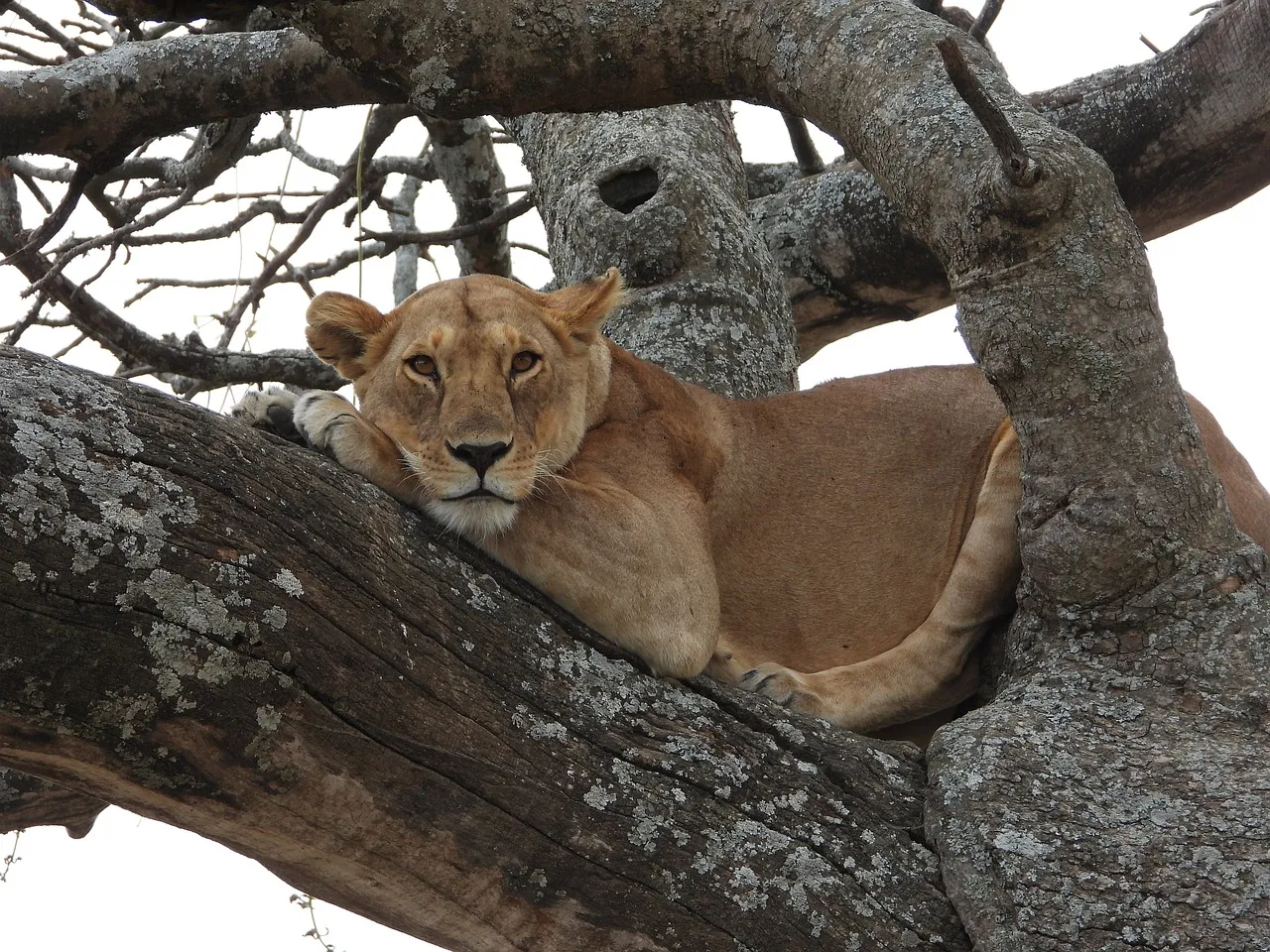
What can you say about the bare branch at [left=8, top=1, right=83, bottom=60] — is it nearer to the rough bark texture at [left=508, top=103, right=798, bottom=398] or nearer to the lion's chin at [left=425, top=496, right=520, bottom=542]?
the rough bark texture at [left=508, top=103, right=798, bottom=398]

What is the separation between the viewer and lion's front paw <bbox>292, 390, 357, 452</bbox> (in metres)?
3.72

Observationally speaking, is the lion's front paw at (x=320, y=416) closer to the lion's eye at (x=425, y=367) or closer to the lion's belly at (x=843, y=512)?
the lion's eye at (x=425, y=367)

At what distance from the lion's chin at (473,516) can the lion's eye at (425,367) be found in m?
0.61

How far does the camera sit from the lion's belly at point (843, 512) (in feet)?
16.0

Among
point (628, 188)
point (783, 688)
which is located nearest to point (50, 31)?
point (628, 188)

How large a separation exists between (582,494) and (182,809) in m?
1.68

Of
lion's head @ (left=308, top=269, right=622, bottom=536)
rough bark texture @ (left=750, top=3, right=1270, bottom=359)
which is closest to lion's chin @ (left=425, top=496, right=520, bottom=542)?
lion's head @ (left=308, top=269, right=622, bottom=536)

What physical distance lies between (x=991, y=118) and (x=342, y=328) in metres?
2.24

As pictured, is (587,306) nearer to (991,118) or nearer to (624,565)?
(624,565)

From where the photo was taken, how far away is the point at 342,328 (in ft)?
14.7

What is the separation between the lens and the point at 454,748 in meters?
2.97

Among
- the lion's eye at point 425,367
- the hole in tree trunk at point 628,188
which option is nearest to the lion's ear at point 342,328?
the lion's eye at point 425,367

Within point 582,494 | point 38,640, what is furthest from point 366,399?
→ point 38,640

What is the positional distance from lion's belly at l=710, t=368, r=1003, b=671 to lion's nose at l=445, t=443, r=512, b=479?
1.22m
